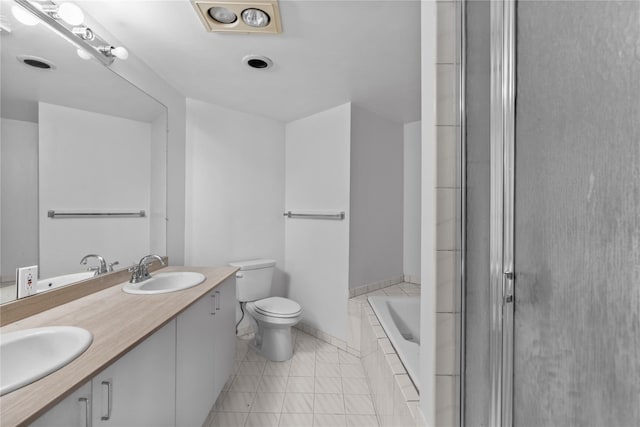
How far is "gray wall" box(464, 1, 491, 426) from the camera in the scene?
75 cm

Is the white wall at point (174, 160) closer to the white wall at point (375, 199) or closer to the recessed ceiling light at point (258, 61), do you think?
the recessed ceiling light at point (258, 61)

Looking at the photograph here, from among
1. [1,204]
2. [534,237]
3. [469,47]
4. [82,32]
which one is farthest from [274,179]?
[534,237]

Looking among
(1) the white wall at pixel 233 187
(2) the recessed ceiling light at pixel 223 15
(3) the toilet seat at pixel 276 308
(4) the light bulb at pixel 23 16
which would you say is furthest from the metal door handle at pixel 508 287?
(1) the white wall at pixel 233 187

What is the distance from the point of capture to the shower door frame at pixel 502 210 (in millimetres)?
654

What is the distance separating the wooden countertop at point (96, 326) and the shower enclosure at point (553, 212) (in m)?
1.05

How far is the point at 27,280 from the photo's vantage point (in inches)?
41.8

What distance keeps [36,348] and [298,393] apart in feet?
4.58

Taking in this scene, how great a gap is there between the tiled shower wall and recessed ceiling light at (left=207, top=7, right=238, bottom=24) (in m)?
0.97

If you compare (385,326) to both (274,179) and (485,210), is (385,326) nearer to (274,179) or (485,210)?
(485,210)

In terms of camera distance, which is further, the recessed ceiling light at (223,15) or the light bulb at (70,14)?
Answer: the recessed ceiling light at (223,15)

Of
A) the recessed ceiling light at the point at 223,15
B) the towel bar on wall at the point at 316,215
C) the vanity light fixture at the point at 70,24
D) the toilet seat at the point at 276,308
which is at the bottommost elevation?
the toilet seat at the point at 276,308

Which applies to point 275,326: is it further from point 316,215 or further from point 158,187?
point 158,187

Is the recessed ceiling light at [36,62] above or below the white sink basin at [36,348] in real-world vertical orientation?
above

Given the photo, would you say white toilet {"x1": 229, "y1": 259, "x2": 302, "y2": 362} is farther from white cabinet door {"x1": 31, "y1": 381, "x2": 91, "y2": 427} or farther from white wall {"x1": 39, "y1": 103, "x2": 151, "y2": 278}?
white cabinet door {"x1": 31, "y1": 381, "x2": 91, "y2": 427}
